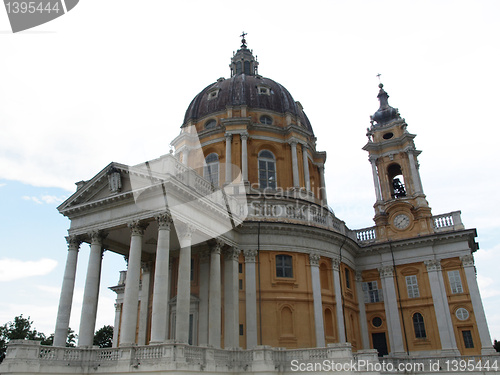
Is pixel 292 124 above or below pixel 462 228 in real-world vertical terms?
above

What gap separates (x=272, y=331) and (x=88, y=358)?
9.24 meters

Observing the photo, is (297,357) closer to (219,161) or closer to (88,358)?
(88,358)

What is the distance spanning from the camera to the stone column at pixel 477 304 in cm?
2436

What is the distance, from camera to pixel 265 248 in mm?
23719

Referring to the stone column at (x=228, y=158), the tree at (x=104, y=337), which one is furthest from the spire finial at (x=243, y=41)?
the tree at (x=104, y=337)

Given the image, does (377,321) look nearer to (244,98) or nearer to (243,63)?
(244,98)

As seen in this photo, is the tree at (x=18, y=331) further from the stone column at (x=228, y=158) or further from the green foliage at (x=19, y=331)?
the stone column at (x=228, y=158)

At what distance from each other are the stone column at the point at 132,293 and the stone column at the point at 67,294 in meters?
3.10

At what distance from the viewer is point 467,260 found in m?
26.5

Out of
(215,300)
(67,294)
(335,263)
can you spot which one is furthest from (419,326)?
(67,294)

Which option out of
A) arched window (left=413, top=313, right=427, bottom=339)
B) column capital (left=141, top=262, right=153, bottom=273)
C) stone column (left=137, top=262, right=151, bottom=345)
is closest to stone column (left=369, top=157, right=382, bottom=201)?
arched window (left=413, top=313, right=427, bottom=339)

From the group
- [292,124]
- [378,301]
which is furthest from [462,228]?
[292,124]

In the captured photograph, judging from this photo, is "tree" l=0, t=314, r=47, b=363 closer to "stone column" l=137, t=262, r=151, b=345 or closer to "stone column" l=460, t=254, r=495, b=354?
"stone column" l=137, t=262, r=151, b=345

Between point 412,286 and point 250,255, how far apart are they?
11.6m
